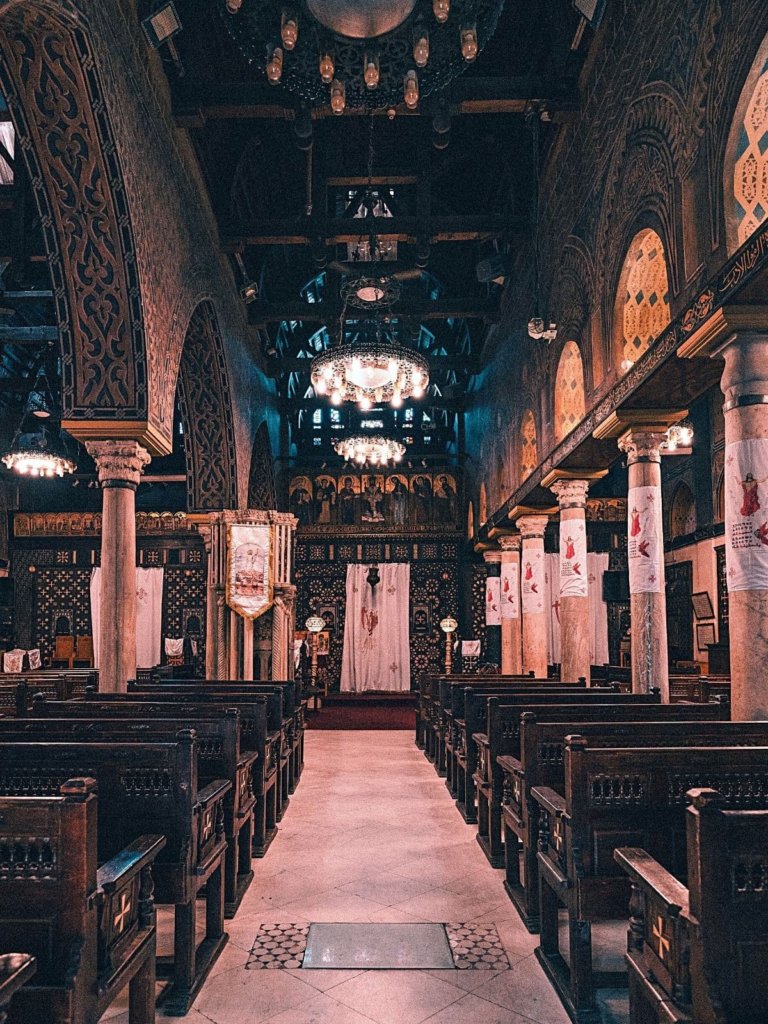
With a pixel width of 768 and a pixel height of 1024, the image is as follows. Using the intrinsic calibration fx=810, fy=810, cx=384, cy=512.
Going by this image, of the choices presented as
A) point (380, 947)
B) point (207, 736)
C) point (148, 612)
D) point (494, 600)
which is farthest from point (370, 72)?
point (148, 612)

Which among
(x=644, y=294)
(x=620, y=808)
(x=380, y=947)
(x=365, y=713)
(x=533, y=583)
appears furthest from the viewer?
(x=365, y=713)

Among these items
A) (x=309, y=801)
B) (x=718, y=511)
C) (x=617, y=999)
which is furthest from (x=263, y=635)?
(x=617, y=999)

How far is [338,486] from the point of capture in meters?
20.9

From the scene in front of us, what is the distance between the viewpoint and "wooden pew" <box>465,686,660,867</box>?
18.0 feet

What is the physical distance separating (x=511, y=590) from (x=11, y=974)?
13.7 meters

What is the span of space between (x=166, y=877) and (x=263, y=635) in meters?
9.42

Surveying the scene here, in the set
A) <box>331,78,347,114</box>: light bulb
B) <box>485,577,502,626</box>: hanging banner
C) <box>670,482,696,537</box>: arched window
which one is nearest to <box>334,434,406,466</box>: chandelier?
<box>485,577,502,626</box>: hanging banner

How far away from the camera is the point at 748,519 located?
4.98 m

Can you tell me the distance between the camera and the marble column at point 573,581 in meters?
9.46

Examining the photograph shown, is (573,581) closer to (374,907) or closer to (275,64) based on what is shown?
(374,907)

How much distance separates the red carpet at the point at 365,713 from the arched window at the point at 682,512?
20.6 feet

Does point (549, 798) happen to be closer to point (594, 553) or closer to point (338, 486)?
point (594, 553)

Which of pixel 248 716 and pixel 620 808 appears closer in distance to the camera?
pixel 620 808

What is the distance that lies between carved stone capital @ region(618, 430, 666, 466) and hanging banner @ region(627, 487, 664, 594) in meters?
0.29
